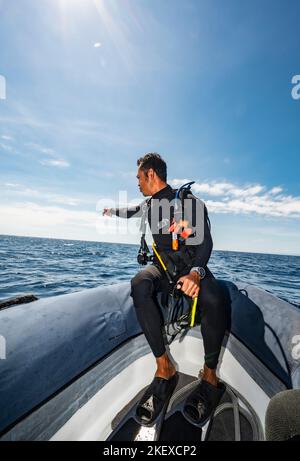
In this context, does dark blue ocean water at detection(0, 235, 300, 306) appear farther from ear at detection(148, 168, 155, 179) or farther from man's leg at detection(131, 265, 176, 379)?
ear at detection(148, 168, 155, 179)

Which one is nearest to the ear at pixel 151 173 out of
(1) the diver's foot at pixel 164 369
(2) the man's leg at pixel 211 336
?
(2) the man's leg at pixel 211 336

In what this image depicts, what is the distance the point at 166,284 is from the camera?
2219mm

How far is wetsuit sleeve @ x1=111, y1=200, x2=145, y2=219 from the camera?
307 centimetres

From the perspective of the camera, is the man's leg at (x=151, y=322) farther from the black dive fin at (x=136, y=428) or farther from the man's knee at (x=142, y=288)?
the black dive fin at (x=136, y=428)

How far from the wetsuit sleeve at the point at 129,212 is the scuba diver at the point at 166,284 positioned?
0.36 m

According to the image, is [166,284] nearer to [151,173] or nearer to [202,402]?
[202,402]

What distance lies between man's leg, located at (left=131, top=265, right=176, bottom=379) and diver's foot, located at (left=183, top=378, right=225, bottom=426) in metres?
0.26

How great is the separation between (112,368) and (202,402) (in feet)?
2.71

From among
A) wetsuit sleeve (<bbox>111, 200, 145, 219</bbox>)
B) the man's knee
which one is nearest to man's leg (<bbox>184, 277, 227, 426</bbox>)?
the man's knee

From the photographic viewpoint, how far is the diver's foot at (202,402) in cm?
150

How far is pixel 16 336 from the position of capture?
4.83ft

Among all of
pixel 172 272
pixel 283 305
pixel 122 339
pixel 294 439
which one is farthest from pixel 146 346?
pixel 294 439
